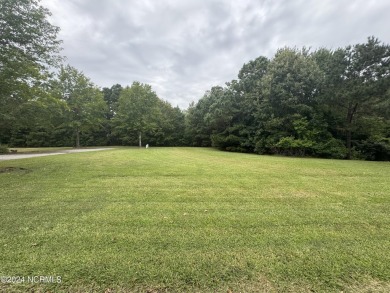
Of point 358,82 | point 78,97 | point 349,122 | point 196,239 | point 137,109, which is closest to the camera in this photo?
point 196,239

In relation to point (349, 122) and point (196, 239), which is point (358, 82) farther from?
point (196, 239)

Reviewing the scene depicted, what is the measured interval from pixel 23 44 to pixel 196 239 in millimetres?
9600

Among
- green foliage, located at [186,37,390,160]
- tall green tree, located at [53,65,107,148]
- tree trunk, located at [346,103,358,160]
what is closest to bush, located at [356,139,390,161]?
green foliage, located at [186,37,390,160]

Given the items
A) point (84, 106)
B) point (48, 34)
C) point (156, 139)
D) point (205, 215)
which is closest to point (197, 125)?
point (156, 139)

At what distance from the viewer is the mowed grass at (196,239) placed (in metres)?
2.30

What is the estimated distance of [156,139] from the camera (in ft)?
125

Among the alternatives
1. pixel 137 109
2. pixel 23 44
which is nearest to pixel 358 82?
pixel 23 44

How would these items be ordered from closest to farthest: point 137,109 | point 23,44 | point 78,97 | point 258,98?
point 23,44 < point 258,98 < point 78,97 < point 137,109

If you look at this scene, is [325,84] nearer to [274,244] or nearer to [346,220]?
[346,220]

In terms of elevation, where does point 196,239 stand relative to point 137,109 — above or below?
below

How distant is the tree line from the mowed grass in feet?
18.2

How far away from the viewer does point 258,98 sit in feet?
74.6

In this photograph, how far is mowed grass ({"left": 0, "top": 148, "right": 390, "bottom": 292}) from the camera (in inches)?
90.6

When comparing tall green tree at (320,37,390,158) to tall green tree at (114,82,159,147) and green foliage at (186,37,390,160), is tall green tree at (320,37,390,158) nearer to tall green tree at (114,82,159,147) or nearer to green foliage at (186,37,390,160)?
green foliage at (186,37,390,160)
